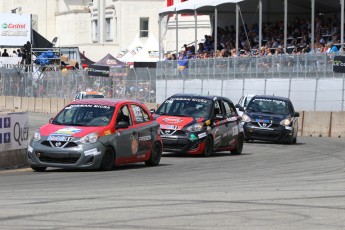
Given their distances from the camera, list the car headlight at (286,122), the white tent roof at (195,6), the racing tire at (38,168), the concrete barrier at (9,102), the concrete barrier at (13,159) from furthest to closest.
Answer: the concrete barrier at (9,102) → the white tent roof at (195,6) → the car headlight at (286,122) → the concrete barrier at (13,159) → the racing tire at (38,168)

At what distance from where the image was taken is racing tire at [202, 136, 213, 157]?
24.4 meters

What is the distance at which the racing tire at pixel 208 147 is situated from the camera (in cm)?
2438

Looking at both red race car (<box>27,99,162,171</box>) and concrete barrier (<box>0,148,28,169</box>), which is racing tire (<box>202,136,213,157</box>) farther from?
concrete barrier (<box>0,148,28,169</box>)

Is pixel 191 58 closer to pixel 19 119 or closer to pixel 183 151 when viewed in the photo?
pixel 183 151

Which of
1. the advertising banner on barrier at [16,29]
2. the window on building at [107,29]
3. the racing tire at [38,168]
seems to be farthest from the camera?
the window on building at [107,29]

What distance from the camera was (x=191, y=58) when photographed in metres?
51.5

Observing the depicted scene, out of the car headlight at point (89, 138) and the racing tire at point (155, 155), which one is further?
the racing tire at point (155, 155)

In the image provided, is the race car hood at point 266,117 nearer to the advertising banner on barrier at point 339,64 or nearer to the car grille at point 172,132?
the advertising banner on barrier at point 339,64

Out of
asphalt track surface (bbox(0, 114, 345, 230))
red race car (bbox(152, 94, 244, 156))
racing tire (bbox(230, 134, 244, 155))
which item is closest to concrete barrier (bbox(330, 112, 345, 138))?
red race car (bbox(152, 94, 244, 156))

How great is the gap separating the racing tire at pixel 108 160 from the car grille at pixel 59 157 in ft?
1.82

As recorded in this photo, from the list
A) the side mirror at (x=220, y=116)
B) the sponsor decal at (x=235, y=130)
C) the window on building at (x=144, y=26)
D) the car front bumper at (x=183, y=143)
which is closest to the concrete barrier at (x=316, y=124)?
the sponsor decal at (x=235, y=130)

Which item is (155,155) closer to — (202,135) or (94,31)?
(202,135)

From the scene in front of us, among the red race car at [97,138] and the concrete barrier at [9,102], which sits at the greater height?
the red race car at [97,138]

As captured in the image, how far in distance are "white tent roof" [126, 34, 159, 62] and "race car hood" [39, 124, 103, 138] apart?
4563 centimetres
